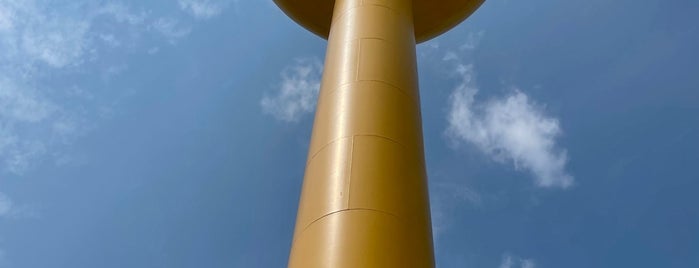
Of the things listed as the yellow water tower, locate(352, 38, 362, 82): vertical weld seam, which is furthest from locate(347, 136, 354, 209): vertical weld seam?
locate(352, 38, 362, 82): vertical weld seam

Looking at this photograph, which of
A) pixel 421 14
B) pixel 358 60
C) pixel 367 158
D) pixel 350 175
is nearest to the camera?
pixel 350 175

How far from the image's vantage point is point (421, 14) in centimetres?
1498

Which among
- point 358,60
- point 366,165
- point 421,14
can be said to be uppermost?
point 421,14

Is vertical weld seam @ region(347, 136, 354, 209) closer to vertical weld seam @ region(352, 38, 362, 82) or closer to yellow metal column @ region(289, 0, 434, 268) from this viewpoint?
yellow metal column @ region(289, 0, 434, 268)

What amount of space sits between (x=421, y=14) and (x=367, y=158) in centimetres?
814

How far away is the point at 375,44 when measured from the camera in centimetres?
992

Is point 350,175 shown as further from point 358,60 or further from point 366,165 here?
point 358,60

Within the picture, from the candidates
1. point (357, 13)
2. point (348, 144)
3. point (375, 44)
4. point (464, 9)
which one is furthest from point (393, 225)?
point (464, 9)

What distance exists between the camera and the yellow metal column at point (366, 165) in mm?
6648

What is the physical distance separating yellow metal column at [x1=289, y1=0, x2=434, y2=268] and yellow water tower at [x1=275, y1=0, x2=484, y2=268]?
→ 13 millimetres

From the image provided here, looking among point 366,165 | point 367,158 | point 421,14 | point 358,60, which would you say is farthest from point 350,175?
point 421,14

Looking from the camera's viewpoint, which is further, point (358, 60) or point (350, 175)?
point (358, 60)

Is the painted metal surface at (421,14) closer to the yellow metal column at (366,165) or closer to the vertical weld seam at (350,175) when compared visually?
the yellow metal column at (366,165)

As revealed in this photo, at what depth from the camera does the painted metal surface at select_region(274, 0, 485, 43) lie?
590 inches
